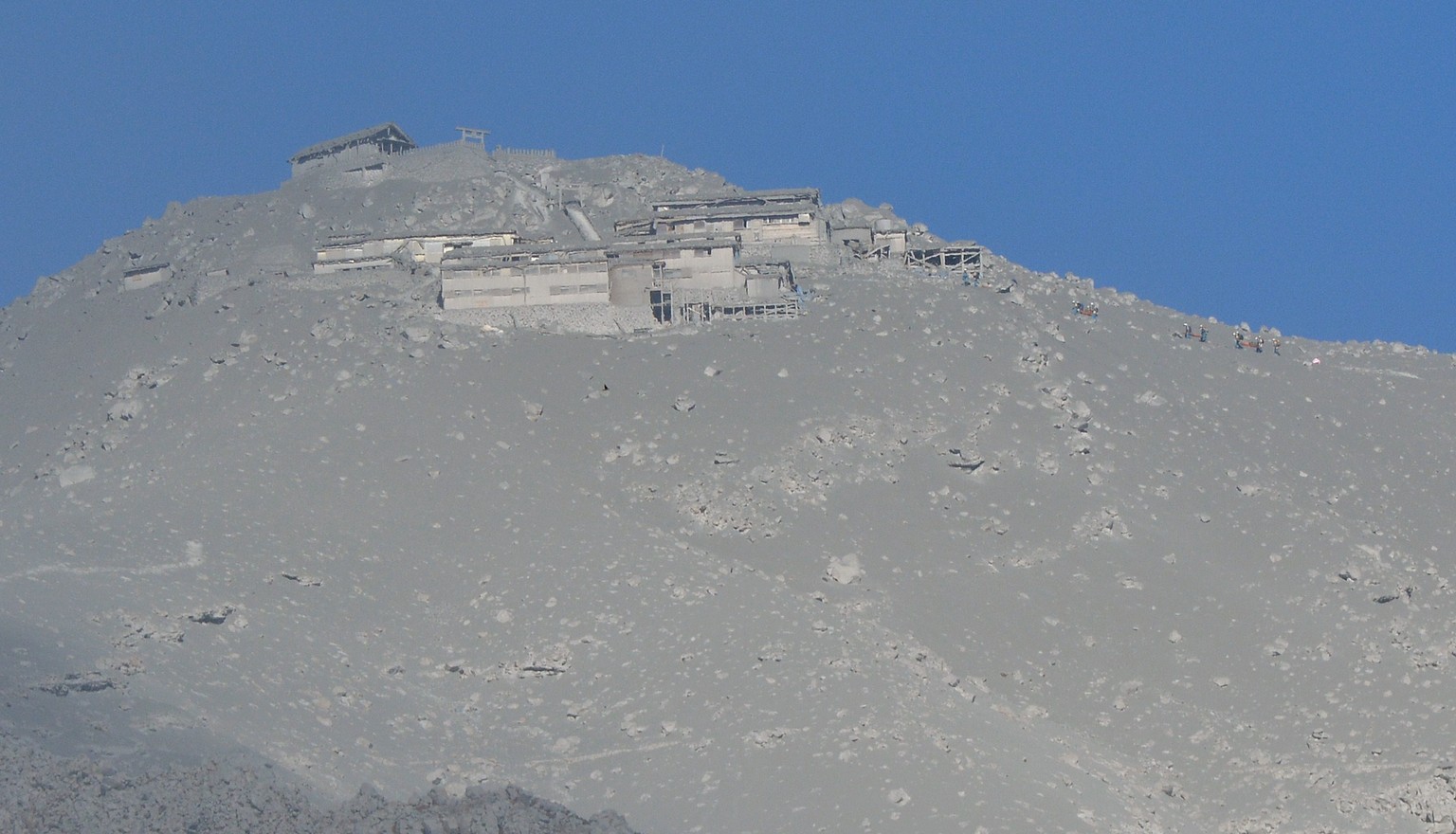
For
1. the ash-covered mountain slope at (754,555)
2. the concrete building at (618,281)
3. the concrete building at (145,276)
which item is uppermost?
the concrete building at (145,276)

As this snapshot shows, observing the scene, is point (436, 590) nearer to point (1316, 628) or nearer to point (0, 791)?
point (0, 791)

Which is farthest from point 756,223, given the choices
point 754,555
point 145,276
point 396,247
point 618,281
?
point 145,276

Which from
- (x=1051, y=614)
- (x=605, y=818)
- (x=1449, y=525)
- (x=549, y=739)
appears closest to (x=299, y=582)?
(x=549, y=739)

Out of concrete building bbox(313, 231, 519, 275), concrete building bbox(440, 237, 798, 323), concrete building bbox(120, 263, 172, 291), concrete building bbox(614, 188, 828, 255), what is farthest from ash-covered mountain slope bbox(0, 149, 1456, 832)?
concrete building bbox(614, 188, 828, 255)

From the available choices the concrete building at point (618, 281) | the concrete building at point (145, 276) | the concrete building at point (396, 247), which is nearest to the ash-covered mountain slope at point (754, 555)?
the concrete building at point (145, 276)

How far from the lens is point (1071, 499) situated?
83562 mm

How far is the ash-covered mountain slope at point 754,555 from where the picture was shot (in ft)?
228

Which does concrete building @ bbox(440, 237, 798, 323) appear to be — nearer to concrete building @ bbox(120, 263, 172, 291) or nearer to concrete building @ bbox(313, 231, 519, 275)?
concrete building @ bbox(313, 231, 519, 275)

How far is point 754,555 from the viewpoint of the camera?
80812 mm

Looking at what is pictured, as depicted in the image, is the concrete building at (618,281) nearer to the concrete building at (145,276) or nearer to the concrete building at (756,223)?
the concrete building at (756,223)

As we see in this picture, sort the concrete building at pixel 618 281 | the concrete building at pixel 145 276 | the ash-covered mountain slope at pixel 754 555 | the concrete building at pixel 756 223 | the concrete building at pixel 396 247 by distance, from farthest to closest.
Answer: the concrete building at pixel 145 276 → the concrete building at pixel 756 223 → the concrete building at pixel 396 247 → the concrete building at pixel 618 281 → the ash-covered mountain slope at pixel 754 555

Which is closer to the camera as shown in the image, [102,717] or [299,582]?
[102,717]

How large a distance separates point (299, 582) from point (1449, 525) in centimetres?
4082

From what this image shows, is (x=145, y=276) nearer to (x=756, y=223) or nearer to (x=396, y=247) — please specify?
(x=396, y=247)
